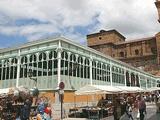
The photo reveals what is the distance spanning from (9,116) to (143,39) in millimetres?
57867

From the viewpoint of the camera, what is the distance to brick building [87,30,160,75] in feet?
219

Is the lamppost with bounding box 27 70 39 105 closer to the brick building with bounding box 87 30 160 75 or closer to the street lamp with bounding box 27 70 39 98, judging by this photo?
the street lamp with bounding box 27 70 39 98

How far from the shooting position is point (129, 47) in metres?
72.3

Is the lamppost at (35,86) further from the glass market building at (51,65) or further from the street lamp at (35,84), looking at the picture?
the glass market building at (51,65)

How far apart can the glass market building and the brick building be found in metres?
39.7

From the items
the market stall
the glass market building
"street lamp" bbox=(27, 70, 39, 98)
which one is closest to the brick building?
the glass market building

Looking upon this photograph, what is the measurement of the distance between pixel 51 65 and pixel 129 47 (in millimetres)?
52295

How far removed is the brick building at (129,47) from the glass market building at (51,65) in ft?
130

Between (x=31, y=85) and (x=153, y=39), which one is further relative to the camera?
(x=153, y=39)

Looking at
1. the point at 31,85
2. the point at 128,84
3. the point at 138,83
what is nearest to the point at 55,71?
the point at 31,85

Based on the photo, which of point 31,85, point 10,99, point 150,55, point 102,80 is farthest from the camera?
point 150,55

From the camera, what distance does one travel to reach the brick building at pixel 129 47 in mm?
66713

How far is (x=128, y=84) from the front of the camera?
39000 mm

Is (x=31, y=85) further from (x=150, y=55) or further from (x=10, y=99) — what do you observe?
(x=150, y=55)
